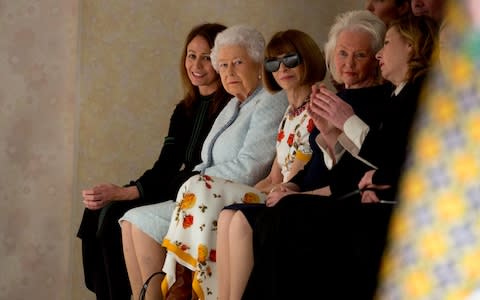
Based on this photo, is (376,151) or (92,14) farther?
(92,14)

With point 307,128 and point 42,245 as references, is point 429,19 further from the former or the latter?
point 42,245

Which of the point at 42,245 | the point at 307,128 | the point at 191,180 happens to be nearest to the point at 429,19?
the point at 307,128

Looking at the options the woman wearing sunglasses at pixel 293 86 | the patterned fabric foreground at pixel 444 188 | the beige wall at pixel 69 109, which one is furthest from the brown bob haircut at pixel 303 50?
the patterned fabric foreground at pixel 444 188

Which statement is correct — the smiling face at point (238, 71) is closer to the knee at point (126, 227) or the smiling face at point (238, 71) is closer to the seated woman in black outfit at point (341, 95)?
the seated woman in black outfit at point (341, 95)

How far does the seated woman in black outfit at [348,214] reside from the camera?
191 cm

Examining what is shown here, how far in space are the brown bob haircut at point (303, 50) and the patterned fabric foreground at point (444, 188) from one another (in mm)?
2483

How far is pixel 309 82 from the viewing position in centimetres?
295

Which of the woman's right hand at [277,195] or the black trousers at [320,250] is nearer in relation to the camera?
the black trousers at [320,250]

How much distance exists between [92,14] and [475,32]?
4287mm

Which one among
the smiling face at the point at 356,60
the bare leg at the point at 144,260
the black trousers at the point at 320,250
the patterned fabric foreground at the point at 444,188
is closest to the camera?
the patterned fabric foreground at the point at 444,188

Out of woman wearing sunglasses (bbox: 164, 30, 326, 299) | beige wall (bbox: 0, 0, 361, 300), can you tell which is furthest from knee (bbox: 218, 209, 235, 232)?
beige wall (bbox: 0, 0, 361, 300)

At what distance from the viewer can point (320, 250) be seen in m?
1.97

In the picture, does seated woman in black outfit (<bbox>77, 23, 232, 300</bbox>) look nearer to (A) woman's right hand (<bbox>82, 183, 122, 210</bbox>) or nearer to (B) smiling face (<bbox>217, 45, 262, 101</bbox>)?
(A) woman's right hand (<bbox>82, 183, 122, 210</bbox>)

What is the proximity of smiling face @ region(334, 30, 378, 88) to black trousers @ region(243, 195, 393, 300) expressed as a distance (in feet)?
2.04
